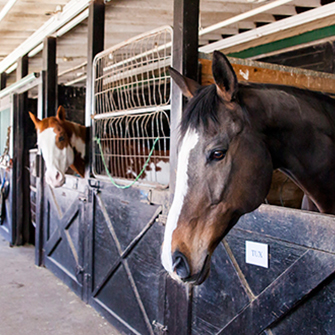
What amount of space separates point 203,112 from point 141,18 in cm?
277

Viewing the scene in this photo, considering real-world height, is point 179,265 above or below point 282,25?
below

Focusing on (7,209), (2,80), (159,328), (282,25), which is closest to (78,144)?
(159,328)

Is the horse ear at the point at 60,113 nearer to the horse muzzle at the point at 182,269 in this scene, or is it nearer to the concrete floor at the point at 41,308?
the concrete floor at the point at 41,308

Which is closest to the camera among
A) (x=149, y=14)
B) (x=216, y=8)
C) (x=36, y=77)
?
(x=216, y=8)

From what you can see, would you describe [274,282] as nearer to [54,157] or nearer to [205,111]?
[205,111]

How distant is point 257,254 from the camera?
4.52 ft

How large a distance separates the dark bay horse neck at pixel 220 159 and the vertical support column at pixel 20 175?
3891 millimetres

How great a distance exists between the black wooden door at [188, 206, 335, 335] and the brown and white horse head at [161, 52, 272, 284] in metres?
0.29

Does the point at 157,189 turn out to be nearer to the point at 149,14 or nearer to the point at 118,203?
the point at 118,203

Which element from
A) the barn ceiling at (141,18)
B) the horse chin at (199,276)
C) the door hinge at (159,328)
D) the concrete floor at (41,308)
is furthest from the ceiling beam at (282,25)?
the concrete floor at (41,308)

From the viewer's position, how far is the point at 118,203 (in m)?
2.37

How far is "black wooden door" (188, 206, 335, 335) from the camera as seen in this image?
113 cm

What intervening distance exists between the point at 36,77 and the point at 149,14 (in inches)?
57.8

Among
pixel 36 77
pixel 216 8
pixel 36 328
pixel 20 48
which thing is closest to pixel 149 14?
pixel 216 8
